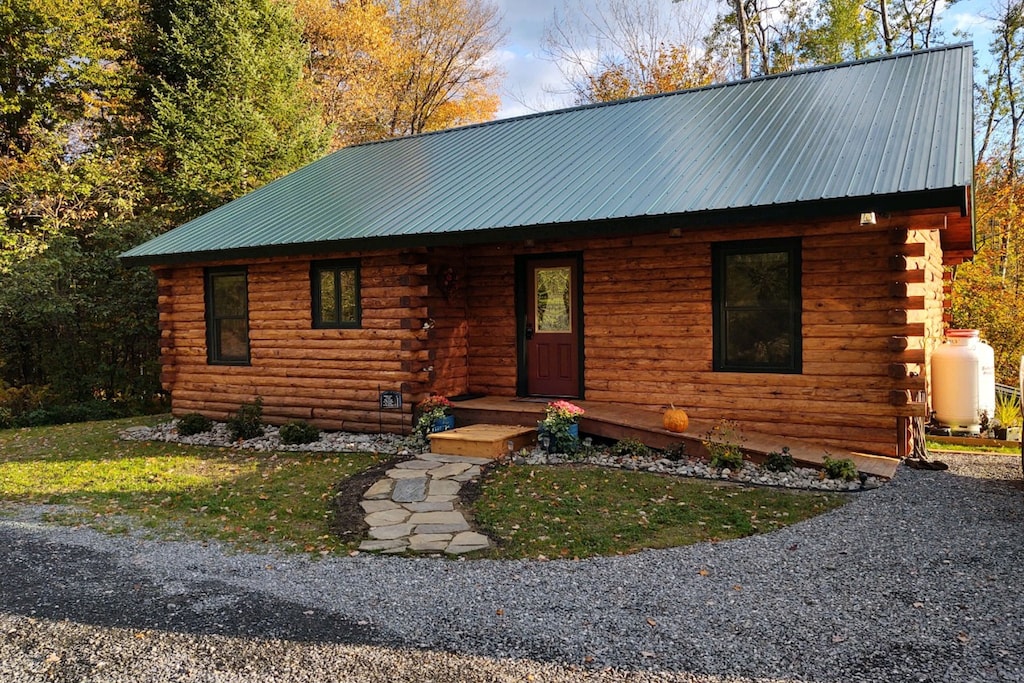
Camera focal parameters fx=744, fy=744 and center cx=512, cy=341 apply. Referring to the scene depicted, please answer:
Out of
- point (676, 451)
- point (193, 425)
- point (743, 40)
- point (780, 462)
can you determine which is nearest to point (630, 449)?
point (676, 451)

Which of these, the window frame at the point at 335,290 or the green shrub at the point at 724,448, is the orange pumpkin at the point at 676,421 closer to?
the green shrub at the point at 724,448

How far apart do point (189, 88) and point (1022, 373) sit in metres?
19.0

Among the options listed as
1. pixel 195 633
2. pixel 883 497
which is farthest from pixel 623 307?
pixel 195 633

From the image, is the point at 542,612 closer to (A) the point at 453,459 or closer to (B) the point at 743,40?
(A) the point at 453,459

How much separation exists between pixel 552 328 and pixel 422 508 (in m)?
4.36

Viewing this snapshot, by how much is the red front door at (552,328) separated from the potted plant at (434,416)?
133 cm

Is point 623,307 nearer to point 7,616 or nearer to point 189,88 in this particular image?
point 7,616

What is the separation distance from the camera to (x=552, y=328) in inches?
411

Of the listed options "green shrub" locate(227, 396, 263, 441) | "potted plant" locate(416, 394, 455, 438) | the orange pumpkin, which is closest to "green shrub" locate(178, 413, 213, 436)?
"green shrub" locate(227, 396, 263, 441)

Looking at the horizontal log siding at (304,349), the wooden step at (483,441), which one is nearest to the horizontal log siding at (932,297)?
the wooden step at (483,441)

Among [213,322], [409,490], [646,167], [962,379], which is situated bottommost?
[409,490]

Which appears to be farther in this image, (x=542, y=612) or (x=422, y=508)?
(x=422, y=508)

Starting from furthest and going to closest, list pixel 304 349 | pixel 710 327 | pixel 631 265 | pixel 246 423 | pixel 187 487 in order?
pixel 304 349
pixel 246 423
pixel 631 265
pixel 710 327
pixel 187 487

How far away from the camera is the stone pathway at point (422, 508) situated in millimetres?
5652
